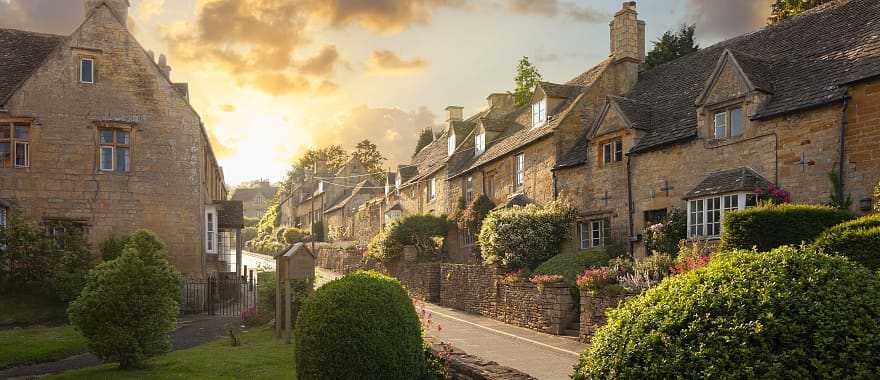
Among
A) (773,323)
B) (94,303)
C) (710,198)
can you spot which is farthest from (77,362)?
(710,198)

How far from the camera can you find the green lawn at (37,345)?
54.5 feet

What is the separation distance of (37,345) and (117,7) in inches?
712

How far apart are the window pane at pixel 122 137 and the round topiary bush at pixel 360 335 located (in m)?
22.0

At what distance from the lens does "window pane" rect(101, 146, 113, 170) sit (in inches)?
1128

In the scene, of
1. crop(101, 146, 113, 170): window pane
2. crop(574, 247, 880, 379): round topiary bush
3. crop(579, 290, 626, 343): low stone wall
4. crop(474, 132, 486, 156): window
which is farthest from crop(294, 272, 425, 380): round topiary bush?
crop(474, 132, 486, 156): window

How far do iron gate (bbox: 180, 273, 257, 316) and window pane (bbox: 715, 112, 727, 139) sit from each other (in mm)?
17513

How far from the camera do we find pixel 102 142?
28.7 m

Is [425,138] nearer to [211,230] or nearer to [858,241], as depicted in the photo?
[211,230]

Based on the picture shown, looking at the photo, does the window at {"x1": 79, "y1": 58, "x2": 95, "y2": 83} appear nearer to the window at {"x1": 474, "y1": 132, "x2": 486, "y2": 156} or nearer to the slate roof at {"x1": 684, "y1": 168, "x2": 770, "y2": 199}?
the window at {"x1": 474, "y1": 132, "x2": 486, "y2": 156}

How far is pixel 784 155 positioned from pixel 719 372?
1594 cm

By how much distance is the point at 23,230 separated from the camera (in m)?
24.6

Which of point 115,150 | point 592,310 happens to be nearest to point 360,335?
point 592,310

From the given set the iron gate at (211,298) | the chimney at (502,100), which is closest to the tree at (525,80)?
the chimney at (502,100)

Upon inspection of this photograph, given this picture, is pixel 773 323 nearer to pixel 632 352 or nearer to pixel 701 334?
pixel 701 334
